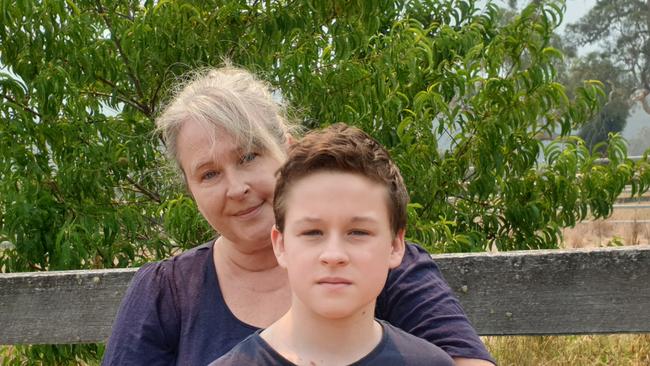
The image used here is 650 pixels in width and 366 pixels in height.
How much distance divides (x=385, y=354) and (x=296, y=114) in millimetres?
2117

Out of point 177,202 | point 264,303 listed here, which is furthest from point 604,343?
point 264,303

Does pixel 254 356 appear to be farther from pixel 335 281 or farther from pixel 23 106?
pixel 23 106

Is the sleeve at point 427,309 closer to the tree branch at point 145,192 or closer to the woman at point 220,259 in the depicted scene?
the woman at point 220,259

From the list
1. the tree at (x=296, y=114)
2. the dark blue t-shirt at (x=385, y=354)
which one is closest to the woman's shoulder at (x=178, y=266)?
the dark blue t-shirt at (x=385, y=354)

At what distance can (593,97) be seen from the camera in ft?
12.8

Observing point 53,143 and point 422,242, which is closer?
point 422,242

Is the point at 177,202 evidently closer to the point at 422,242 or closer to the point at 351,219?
the point at 422,242

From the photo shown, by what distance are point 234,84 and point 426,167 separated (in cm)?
166

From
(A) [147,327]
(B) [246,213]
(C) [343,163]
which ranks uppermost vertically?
(C) [343,163]

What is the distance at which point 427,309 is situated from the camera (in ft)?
6.23

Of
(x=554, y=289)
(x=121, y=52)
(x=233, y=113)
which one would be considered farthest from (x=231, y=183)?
(x=121, y=52)

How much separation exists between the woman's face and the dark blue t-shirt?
53 cm

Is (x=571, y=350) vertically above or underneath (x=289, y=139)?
underneath

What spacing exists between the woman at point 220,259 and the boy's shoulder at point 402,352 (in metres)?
0.34
